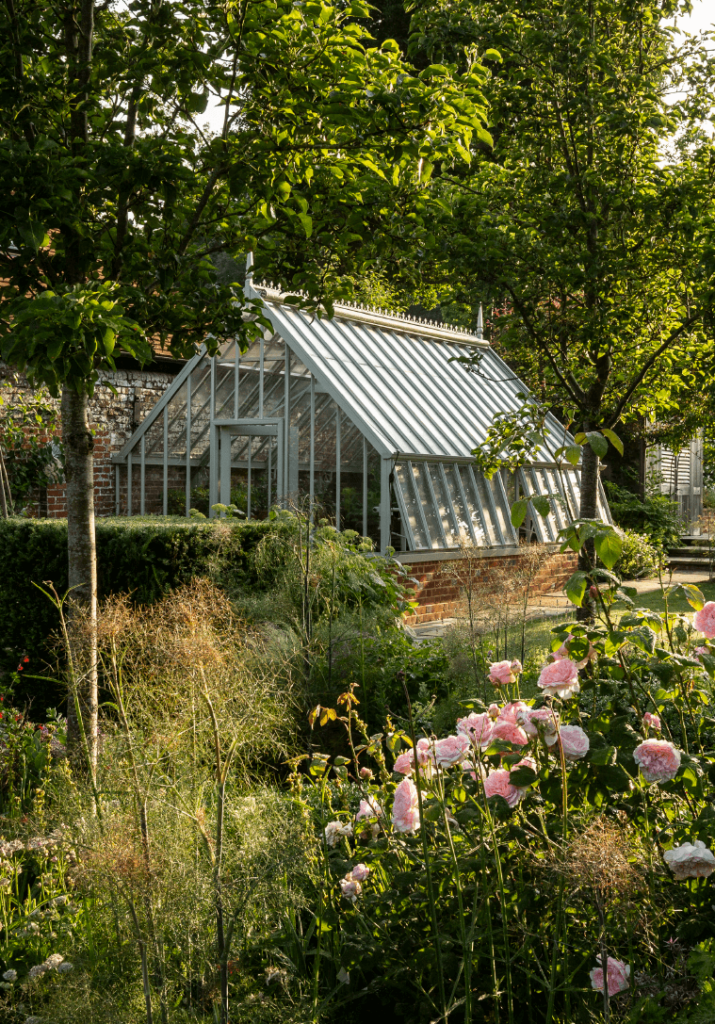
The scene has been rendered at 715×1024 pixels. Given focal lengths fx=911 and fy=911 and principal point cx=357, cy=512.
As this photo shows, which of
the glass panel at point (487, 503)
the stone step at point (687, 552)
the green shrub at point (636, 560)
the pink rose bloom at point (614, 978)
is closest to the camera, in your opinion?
the pink rose bloom at point (614, 978)

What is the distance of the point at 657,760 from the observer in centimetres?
224

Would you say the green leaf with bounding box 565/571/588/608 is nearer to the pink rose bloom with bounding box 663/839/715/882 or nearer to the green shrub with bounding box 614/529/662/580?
the pink rose bloom with bounding box 663/839/715/882

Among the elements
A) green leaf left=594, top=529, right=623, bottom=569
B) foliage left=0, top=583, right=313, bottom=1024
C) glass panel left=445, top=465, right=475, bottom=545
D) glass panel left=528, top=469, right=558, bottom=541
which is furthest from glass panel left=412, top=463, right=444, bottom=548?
green leaf left=594, top=529, right=623, bottom=569

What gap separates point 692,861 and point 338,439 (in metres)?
9.25

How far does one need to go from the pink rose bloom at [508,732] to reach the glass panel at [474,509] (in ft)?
31.5

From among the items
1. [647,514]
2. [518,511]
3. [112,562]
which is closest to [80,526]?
[518,511]

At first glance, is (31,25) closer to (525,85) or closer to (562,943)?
(562,943)

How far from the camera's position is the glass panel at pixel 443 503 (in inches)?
443

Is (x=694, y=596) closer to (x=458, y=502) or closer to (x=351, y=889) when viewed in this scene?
(x=351, y=889)

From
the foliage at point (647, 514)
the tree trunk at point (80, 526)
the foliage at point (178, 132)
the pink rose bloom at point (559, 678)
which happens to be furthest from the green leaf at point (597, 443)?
the foliage at point (647, 514)

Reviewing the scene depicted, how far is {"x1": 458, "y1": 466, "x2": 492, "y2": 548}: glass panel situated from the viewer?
12.0 metres

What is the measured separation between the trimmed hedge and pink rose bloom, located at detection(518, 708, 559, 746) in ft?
16.1

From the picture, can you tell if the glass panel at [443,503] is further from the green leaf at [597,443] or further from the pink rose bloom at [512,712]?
the pink rose bloom at [512,712]

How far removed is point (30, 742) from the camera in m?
4.24
